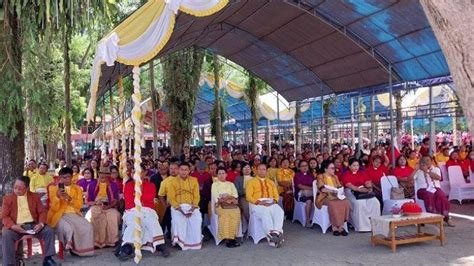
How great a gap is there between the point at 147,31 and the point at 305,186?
14.4 feet

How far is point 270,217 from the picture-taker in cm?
806

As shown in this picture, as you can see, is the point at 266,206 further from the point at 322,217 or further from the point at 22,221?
the point at 22,221

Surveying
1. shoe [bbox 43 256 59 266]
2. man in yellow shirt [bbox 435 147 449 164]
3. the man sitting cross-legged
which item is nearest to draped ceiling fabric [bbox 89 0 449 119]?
man in yellow shirt [bbox 435 147 449 164]

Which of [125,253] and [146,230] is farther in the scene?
[146,230]

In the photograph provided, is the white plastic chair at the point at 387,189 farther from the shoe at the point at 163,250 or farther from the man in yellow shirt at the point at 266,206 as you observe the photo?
the shoe at the point at 163,250

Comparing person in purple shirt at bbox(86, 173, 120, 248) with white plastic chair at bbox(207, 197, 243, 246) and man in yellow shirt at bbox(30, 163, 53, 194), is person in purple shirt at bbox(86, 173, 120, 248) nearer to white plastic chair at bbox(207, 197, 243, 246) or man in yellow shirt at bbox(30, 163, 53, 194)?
white plastic chair at bbox(207, 197, 243, 246)

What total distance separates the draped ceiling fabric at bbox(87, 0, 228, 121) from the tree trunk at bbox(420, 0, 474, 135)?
174 inches

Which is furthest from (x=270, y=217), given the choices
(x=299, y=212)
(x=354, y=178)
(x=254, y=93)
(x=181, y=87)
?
Result: (x=254, y=93)

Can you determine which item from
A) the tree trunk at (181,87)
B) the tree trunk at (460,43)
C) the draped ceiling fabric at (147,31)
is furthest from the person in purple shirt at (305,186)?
the tree trunk at (181,87)

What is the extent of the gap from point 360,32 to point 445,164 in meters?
3.72

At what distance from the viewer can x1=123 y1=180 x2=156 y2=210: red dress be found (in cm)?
769

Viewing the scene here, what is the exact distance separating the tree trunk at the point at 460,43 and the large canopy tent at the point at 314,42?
5.29 meters

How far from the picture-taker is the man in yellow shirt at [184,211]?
25.6 feet

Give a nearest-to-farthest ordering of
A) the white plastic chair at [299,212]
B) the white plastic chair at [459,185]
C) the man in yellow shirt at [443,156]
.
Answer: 1. the white plastic chair at [299,212]
2. the white plastic chair at [459,185]
3. the man in yellow shirt at [443,156]
